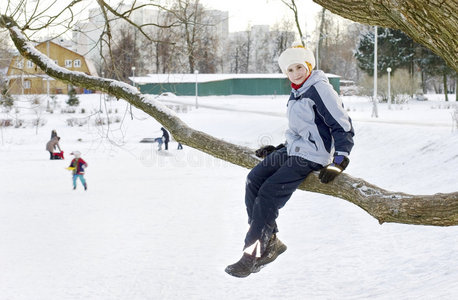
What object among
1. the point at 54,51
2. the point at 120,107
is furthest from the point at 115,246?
the point at 54,51

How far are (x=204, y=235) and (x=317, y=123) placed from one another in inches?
430

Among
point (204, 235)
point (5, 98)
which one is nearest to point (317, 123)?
point (5, 98)

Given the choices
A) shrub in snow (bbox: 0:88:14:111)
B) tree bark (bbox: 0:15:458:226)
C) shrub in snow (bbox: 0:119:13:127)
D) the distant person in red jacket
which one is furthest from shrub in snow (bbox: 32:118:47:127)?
tree bark (bbox: 0:15:458:226)

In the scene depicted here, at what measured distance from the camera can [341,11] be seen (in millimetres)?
3160

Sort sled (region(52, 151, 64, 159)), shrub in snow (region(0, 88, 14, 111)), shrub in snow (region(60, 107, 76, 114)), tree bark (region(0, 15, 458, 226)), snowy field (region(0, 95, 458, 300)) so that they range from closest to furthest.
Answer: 1. tree bark (region(0, 15, 458, 226))
2. shrub in snow (region(0, 88, 14, 111))
3. snowy field (region(0, 95, 458, 300))
4. sled (region(52, 151, 64, 159))
5. shrub in snow (region(60, 107, 76, 114))

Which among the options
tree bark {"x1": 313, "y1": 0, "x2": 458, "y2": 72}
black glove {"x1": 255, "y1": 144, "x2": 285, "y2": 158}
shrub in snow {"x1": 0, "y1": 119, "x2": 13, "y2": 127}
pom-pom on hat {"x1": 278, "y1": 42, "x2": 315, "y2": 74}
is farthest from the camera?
shrub in snow {"x1": 0, "y1": 119, "x2": 13, "y2": 127}

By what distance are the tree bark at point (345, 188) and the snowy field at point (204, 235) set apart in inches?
107

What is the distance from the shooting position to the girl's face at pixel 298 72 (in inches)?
141

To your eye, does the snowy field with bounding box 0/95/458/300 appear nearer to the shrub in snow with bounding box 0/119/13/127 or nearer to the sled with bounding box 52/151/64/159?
the sled with bounding box 52/151/64/159

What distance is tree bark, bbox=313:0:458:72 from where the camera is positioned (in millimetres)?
2799

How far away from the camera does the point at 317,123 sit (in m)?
3.54

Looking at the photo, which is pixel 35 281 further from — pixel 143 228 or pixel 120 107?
pixel 120 107

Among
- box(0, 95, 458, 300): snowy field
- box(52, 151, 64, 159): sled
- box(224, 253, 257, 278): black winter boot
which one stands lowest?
box(0, 95, 458, 300): snowy field

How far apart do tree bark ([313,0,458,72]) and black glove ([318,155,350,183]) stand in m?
0.77
